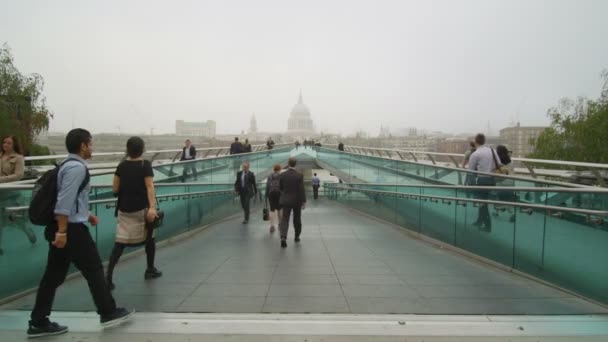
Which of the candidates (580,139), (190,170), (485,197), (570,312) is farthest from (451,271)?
(580,139)

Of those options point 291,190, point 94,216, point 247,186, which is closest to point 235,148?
point 247,186

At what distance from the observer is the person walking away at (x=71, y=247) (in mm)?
4148

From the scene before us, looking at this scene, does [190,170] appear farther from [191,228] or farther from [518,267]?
[518,267]

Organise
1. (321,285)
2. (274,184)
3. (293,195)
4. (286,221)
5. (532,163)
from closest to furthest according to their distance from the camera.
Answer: (321,285) → (286,221) → (293,195) → (274,184) → (532,163)

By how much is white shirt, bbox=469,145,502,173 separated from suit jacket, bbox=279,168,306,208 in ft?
10.4

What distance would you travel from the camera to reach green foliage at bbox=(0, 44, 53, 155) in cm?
2783

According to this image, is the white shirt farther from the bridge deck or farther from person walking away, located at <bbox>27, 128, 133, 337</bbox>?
person walking away, located at <bbox>27, 128, 133, 337</bbox>

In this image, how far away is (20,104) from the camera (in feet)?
95.2

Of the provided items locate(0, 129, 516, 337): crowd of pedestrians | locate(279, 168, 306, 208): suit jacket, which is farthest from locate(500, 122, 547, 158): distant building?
locate(0, 129, 516, 337): crowd of pedestrians

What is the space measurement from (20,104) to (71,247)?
95.0ft

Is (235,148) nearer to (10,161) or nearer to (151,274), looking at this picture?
(10,161)

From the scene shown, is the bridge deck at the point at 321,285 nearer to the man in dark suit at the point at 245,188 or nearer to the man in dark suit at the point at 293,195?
the man in dark suit at the point at 293,195

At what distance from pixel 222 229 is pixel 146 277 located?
5.51m

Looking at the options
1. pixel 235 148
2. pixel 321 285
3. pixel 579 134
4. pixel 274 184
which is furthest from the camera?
pixel 579 134
